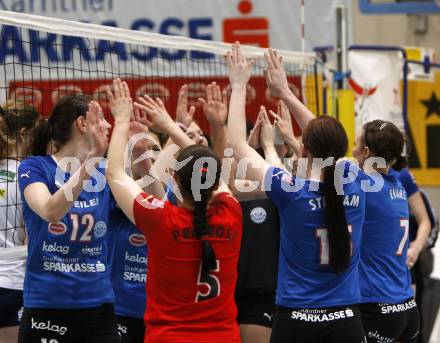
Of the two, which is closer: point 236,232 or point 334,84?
point 236,232

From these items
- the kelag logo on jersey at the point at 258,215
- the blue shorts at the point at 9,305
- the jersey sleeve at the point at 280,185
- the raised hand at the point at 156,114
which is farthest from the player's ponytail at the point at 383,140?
the blue shorts at the point at 9,305

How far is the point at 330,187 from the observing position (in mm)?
4305

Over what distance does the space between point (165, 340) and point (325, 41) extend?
6711 mm

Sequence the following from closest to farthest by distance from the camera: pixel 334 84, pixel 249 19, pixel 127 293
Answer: pixel 127 293 < pixel 334 84 < pixel 249 19

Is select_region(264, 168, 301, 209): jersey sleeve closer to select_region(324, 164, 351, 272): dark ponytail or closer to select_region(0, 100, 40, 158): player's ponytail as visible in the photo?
select_region(324, 164, 351, 272): dark ponytail

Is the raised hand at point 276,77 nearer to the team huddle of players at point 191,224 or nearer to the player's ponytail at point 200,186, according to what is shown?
the team huddle of players at point 191,224

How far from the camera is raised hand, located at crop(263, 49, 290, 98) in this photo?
4902 mm

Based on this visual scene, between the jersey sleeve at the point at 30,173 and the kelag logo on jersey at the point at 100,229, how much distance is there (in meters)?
0.35

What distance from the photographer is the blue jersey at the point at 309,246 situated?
4.29m

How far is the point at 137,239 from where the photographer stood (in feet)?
17.0

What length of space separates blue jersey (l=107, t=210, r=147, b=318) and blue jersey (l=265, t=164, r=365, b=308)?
1056 millimetres

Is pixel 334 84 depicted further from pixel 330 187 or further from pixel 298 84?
pixel 330 187

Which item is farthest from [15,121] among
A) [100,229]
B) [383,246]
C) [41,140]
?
[383,246]

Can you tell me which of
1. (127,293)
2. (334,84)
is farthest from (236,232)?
(334,84)
